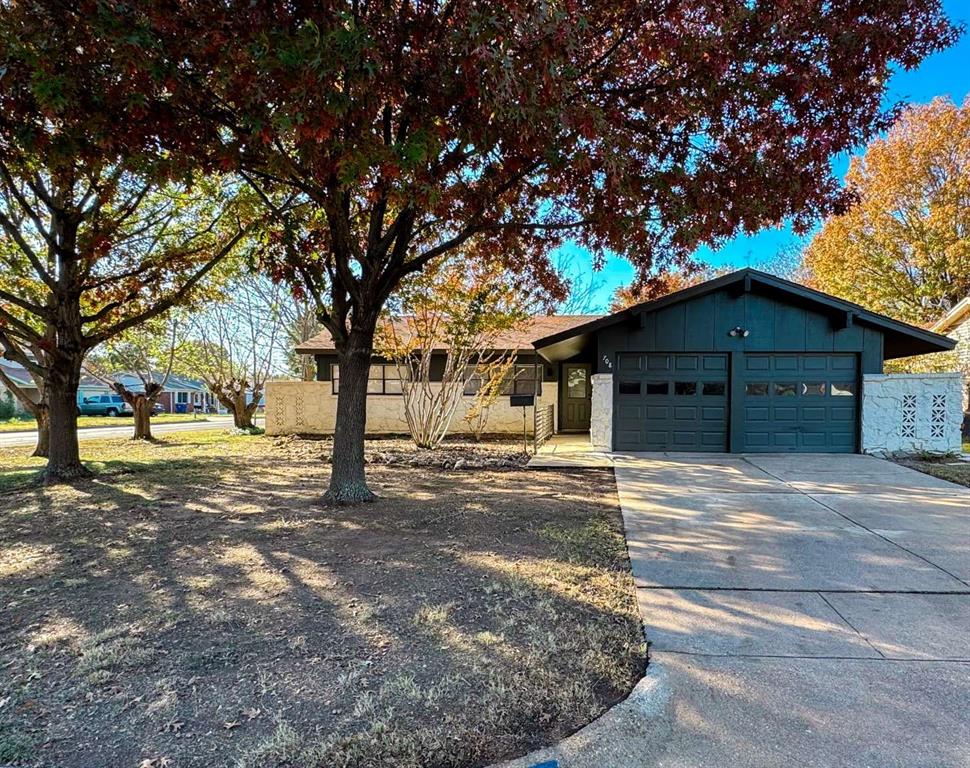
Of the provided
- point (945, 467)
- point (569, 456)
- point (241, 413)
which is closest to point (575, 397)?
point (569, 456)

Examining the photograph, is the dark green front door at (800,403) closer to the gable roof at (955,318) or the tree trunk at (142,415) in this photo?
the gable roof at (955,318)

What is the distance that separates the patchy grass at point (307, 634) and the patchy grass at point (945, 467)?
6.43 metres

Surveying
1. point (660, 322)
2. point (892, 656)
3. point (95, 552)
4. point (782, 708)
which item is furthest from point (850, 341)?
point (95, 552)

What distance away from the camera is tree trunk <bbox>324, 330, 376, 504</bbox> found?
22.5 ft

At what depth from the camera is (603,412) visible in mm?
12141

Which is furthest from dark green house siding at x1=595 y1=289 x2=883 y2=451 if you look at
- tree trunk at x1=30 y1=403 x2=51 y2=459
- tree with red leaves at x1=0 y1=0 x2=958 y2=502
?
tree trunk at x1=30 y1=403 x2=51 y2=459

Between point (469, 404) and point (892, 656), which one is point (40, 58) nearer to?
point (892, 656)

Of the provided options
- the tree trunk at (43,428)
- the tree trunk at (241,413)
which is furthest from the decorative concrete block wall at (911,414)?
the tree trunk at (241,413)

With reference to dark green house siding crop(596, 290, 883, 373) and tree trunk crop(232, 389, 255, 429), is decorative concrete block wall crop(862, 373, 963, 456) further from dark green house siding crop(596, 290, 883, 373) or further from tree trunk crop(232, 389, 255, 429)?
tree trunk crop(232, 389, 255, 429)

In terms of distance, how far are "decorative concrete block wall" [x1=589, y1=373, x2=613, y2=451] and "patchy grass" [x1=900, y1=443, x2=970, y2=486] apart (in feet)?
17.8

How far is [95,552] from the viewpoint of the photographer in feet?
15.9

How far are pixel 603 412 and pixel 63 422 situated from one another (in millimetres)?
9922

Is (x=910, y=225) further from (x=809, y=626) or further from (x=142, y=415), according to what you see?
(x=142, y=415)

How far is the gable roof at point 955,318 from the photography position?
16.5 metres
